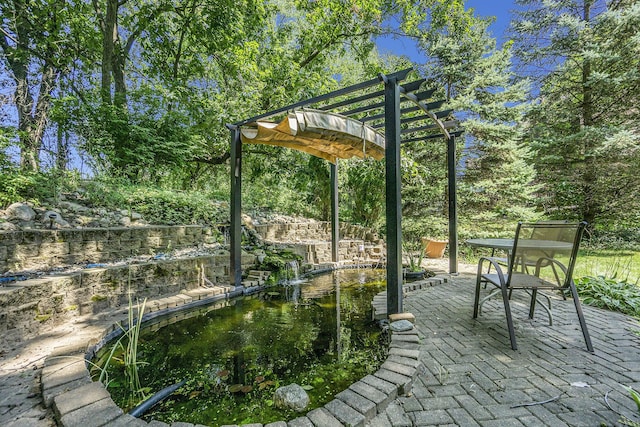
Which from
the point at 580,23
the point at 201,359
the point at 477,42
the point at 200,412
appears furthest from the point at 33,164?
the point at 580,23

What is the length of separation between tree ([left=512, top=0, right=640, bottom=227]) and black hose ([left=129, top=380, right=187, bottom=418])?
9629 millimetres

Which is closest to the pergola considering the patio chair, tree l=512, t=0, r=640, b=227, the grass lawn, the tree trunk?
the patio chair

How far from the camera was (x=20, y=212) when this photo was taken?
337 cm

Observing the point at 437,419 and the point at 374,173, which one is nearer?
the point at 437,419

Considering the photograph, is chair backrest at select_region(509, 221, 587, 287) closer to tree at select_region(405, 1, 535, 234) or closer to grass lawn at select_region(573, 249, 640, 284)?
grass lawn at select_region(573, 249, 640, 284)

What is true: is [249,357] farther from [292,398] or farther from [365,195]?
[365,195]

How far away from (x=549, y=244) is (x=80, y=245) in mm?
4763

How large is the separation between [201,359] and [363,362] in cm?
122

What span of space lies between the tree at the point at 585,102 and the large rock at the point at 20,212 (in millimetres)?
10690

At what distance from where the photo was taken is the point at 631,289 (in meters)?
3.15

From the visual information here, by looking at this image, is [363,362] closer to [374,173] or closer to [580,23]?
[374,173]

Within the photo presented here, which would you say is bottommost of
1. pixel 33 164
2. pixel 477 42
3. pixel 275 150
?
pixel 33 164

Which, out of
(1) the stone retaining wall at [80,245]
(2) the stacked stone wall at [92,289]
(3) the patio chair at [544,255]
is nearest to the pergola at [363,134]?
(2) the stacked stone wall at [92,289]

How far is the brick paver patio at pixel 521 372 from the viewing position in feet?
4.48
